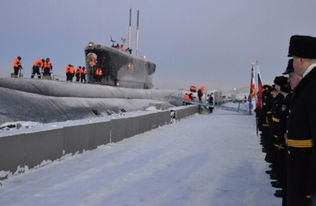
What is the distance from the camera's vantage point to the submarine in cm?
2383

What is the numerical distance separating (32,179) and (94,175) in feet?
3.62

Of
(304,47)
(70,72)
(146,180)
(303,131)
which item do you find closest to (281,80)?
(146,180)

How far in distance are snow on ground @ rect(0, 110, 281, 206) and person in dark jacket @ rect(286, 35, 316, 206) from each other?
280cm

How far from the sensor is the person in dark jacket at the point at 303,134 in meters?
→ 2.53

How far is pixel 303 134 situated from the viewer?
2.62 meters

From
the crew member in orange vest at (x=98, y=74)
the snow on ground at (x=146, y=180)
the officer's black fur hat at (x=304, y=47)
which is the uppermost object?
the crew member in orange vest at (x=98, y=74)

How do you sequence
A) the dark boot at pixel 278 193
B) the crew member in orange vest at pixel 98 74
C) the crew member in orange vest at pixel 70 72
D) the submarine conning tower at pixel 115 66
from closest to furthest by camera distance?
1. the dark boot at pixel 278 193
2. the submarine conning tower at pixel 115 66
3. the crew member in orange vest at pixel 70 72
4. the crew member in orange vest at pixel 98 74

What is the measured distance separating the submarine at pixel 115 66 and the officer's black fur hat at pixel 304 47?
21442 millimetres

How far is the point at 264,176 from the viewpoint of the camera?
7.40 meters

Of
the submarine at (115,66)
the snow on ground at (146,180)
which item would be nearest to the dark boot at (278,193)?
the snow on ground at (146,180)

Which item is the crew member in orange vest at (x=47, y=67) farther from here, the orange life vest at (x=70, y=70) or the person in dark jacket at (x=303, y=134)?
the person in dark jacket at (x=303, y=134)

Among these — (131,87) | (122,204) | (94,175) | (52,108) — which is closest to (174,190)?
(122,204)

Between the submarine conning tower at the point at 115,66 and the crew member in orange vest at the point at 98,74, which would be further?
the crew member in orange vest at the point at 98,74

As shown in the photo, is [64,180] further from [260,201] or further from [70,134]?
[260,201]
